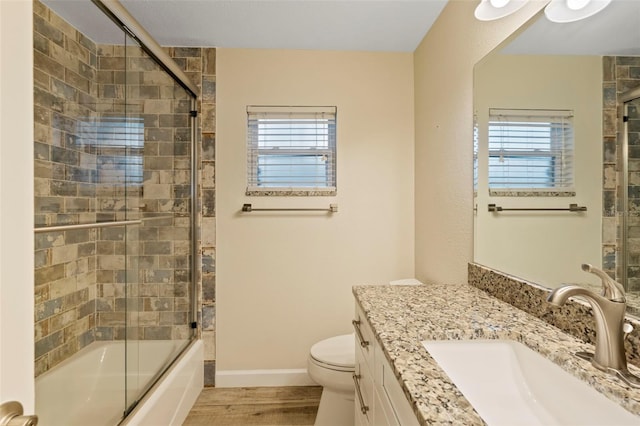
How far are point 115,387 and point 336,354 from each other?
3.82 ft

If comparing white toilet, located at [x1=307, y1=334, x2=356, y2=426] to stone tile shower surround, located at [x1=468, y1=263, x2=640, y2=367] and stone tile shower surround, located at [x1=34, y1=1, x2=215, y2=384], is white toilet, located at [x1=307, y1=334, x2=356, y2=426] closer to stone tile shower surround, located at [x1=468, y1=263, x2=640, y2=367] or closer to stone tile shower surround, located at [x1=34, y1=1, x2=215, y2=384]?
stone tile shower surround, located at [x1=468, y1=263, x2=640, y2=367]

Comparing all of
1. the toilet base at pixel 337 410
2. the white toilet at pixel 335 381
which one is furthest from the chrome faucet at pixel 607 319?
the toilet base at pixel 337 410

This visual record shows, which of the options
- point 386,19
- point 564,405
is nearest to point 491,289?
point 564,405

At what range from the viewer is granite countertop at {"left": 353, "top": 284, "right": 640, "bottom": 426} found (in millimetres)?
612

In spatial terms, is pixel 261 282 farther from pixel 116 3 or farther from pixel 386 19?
pixel 386 19

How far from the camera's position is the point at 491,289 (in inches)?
53.2

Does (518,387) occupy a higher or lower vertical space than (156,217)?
lower

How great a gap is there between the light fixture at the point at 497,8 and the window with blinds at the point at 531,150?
36 centimetres

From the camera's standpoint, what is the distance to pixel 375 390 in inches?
40.3

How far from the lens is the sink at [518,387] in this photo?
0.67 m

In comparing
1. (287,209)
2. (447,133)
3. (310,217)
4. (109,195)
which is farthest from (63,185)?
(447,133)

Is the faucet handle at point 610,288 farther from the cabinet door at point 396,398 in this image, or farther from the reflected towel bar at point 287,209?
the reflected towel bar at point 287,209

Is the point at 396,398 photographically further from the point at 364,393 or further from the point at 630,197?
the point at 630,197
